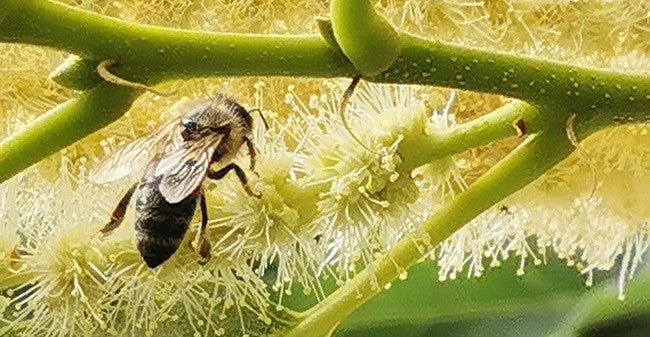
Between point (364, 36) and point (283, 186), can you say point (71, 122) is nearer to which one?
point (364, 36)

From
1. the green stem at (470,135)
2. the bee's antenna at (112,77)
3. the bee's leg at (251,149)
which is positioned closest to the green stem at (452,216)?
the green stem at (470,135)

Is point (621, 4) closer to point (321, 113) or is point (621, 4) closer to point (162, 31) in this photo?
point (321, 113)

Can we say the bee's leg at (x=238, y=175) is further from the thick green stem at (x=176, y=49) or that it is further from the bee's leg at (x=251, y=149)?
the thick green stem at (x=176, y=49)

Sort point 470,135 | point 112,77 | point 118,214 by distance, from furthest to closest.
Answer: point 118,214
point 470,135
point 112,77

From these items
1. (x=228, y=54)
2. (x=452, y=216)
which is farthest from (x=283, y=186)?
(x=228, y=54)

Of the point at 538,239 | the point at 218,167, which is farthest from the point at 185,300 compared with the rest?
the point at 538,239

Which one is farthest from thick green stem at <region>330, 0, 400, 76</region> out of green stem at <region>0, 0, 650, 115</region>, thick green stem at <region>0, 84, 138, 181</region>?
thick green stem at <region>0, 84, 138, 181</region>

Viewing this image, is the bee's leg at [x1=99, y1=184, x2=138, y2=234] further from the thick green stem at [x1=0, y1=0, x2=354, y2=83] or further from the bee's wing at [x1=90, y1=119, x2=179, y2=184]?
the thick green stem at [x1=0, y1=0, x2=354, y2=83]

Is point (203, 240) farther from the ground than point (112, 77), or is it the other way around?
point (112, 77)
